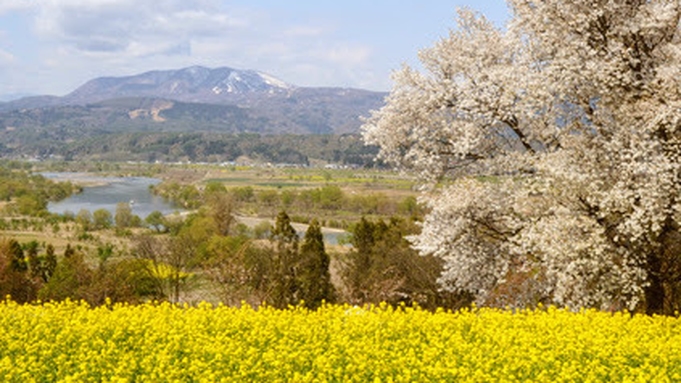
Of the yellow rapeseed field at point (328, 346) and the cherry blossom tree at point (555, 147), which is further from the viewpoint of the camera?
the cherry blossom tree at point (555, 147)

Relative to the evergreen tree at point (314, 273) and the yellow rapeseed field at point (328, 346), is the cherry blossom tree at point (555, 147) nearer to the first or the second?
the yellow rapeseed field at point (328, 346)

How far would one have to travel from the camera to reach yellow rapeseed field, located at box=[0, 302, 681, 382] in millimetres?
10211

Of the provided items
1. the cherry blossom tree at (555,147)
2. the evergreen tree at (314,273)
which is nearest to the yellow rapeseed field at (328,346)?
the cherry blossom tree at (555,147)

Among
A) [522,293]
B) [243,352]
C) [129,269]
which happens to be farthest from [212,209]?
[243,352]

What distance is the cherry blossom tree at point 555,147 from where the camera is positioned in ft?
54.5

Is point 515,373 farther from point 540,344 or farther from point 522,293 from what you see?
point 522,293

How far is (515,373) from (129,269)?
49883mm

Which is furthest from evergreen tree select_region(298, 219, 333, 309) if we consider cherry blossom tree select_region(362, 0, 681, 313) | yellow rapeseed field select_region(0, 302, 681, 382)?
yellow rapeseed field select_region(0, 302, 681, 382)

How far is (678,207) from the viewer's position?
15.7 m

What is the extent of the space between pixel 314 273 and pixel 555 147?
133ft

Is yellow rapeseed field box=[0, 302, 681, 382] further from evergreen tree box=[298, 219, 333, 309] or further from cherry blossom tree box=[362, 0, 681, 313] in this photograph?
evergreen tree box=[298, 219, 333, 309]

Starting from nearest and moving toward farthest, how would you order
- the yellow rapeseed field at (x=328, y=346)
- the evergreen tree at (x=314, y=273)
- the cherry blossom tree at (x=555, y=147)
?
the yellow rapeseed field at (x=328, y=346)
the cherry blossom tree at (x=555, y=147)
the evergreen tree at (x=314, y=273)

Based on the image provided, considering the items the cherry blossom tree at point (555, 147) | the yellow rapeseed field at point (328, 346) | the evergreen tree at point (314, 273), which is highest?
the cherry blossom tree at point (555, 147)

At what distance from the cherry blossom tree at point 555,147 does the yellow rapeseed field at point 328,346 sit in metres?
2.44
